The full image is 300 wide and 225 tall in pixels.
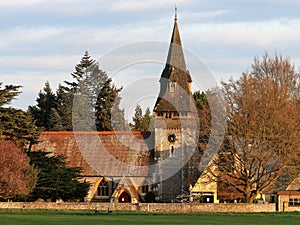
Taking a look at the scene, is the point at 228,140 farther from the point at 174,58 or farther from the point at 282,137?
the point at 174,58

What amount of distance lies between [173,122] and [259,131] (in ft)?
42.5

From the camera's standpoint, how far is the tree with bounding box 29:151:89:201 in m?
57.9

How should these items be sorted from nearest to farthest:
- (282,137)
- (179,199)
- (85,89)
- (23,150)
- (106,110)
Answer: (282,137), (23,150), (179,199), (106,110), (85,89)

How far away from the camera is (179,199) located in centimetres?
6444

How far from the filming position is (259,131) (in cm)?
5550

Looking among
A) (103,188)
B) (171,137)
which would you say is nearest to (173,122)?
(171,137)

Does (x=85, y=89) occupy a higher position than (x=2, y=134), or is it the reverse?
(x=85, y=89)

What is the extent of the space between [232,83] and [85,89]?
43.4 m

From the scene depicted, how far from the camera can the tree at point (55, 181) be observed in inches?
2279

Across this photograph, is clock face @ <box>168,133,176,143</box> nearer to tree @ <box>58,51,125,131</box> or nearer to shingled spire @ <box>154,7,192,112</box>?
shingled spire @ <box>154,7,192,112</box>

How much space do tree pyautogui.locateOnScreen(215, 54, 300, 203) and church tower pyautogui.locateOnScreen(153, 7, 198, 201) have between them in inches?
346

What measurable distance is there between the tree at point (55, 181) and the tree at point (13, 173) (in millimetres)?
2760

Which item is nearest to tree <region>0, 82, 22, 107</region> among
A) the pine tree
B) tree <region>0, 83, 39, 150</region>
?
tree <region>0, 83, 39, 150</region>

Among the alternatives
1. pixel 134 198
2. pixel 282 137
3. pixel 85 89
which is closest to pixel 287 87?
pixel 282 137
